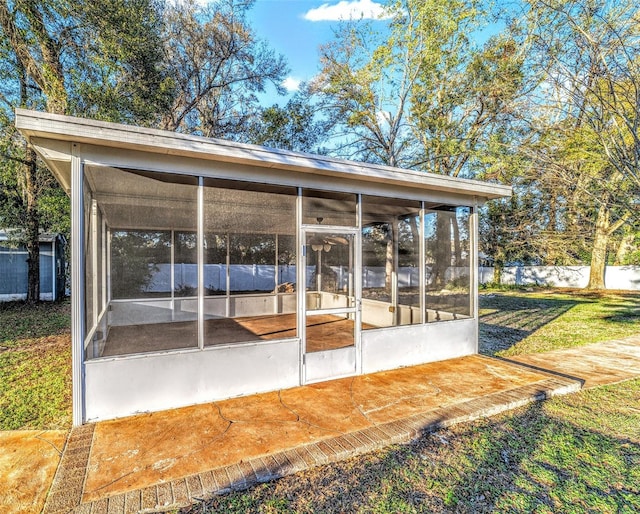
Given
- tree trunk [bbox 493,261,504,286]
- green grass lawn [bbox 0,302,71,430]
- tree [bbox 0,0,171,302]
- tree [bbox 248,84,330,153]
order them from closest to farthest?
green grass lawn [bbox 0,302,71,430] < tree [bbox 0,0,171,302] < tree [bbox 248,84,330,153] < tree trunk [bbox 493,261,504,286]

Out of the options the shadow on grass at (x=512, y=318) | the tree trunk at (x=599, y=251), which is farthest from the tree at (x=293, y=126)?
the tree trunk at (x=599, y=251)

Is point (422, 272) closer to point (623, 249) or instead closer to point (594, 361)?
point (594, 361)

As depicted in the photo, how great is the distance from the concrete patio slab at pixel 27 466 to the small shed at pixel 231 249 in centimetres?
32

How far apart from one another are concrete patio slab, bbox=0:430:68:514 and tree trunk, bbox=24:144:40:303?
857cm

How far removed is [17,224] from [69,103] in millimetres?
4404

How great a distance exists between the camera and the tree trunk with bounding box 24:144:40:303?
9.12m

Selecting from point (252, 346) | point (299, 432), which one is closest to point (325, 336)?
point (252, 346)

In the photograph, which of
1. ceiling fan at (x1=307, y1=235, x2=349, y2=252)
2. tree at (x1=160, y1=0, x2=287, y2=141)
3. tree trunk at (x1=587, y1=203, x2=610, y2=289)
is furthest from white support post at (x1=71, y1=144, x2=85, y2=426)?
tree trunk at (x1=587, y1=203, x2=610, y2=289)

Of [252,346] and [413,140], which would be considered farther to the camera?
[413,140]

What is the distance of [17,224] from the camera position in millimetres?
9383

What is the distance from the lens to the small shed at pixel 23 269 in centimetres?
1006

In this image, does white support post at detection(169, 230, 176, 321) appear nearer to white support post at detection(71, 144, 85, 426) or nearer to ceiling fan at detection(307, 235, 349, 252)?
white support post at detection(71, 144, 85, 426)

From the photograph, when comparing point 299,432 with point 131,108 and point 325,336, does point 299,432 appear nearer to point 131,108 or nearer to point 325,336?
point 325,336

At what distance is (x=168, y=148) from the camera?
3156mm
